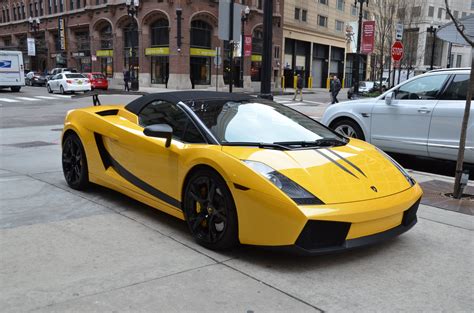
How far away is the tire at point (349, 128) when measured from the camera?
29.3 ft

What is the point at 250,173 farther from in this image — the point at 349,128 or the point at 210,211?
the point at 349,128

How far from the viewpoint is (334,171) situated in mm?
4043

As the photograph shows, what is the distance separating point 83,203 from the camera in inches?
219

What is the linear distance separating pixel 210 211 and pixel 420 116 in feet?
16.9

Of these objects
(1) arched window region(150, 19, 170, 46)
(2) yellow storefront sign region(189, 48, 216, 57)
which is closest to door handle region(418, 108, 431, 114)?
(2) yellow storefront sign region(189, 48, 216, 57)

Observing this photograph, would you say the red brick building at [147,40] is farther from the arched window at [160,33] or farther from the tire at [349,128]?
the tire at [349,128]

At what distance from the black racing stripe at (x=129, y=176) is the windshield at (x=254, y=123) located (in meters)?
0.82

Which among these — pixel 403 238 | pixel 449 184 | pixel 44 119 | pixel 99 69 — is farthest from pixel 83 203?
pixel 99 69

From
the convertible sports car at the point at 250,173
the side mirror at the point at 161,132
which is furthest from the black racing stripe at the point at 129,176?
the side mirror at the point at 161,132

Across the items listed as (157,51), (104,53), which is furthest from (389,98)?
(104,53)

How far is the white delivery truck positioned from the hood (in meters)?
34.0

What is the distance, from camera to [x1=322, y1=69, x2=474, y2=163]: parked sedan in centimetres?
755

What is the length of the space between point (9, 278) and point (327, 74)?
6226cm

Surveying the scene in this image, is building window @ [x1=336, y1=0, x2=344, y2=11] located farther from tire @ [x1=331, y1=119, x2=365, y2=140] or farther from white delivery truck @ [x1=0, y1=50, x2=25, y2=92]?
tire @ [x1=331, y1=119, x2=365, y2=140]
